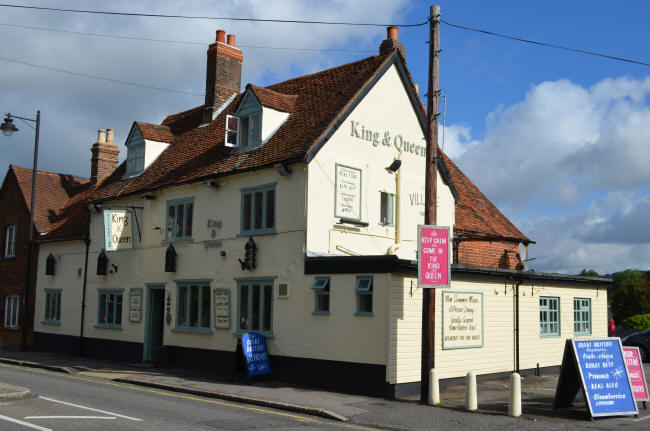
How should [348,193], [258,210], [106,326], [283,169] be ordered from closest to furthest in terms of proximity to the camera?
[283,169] → [348,193] → [258,210] → [106,326]

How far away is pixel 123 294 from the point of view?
23.9 m

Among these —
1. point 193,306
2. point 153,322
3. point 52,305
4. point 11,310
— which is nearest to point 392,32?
point 193,306

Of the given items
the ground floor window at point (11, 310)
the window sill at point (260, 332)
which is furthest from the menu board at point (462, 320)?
the ground floor window at point (11, 310)

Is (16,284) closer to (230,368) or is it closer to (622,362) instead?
(230,368)

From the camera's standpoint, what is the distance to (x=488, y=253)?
80.5 ft

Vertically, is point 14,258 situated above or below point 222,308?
above

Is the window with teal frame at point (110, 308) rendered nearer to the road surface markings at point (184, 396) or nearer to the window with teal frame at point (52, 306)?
the window with teal frame at point (52, 306)

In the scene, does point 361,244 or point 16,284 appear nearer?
point 361,244

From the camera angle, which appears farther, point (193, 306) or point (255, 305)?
point (193, 306)

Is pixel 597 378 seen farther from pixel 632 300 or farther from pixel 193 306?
pixel 632 300

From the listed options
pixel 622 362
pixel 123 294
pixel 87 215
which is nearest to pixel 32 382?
pixel 123 294

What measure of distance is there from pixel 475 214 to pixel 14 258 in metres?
20.3

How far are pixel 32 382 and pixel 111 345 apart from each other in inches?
287

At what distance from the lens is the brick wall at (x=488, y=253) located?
23344mm
